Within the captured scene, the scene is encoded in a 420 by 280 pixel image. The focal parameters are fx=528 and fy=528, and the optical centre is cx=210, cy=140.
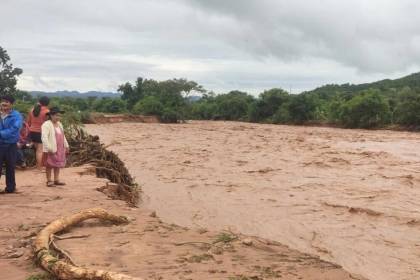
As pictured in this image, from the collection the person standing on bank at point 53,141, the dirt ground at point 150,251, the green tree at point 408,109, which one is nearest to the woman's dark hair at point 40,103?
the person standing on bank at point 53,141

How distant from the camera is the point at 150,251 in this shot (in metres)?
5.54

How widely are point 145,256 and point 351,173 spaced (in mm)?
11494

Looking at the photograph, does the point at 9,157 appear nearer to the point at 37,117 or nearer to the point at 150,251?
the point at 37,117

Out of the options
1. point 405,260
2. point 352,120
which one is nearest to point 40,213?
point 405,260

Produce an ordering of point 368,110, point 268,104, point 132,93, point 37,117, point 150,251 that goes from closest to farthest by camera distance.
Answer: point 150,251 < point 37,117 < point 368,110 < point 268,104 < point 132,93

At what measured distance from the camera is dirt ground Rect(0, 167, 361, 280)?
4.86 meters

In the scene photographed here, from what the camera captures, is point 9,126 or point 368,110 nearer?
point 9,126

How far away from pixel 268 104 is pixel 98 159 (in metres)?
40.9

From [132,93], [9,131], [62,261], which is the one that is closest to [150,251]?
[62,261]

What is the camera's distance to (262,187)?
1395 cm

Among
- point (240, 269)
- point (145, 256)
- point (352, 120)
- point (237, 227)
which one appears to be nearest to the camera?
point (240, 269)

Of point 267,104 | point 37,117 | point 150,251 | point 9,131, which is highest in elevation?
point 267,104

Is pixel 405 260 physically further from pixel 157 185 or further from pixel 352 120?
pixel 352 120

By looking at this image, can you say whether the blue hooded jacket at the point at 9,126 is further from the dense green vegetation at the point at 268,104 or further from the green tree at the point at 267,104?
the green tree at the point at 267,104
